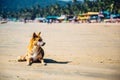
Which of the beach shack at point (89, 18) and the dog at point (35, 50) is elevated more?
the dog at point (35, 50)

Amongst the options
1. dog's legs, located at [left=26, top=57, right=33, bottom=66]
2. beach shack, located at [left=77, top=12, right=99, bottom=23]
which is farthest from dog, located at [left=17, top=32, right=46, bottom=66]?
beach shack, located at [left=77, top=12, right=99, bottom=23]

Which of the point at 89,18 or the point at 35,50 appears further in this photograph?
the point at 89,18

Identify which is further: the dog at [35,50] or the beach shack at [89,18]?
the beach shack at [89,18]

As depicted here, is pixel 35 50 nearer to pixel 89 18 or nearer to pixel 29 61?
pixel 29 61

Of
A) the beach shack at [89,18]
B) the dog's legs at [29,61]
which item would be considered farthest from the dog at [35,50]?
the beach shack at [89,18]

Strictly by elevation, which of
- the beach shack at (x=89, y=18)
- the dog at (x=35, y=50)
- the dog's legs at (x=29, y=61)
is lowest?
the beach shack at (x=89, y=18)

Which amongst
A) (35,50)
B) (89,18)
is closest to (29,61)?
(35,50)

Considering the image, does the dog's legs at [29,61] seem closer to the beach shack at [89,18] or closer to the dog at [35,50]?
the dog at [35,50]

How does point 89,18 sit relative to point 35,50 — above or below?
below

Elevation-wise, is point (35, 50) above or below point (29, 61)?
above

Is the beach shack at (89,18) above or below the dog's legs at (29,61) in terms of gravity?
below

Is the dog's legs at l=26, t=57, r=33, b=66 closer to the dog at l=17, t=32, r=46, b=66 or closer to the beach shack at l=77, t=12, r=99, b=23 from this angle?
the dog at l=17, t=32, r=46, b=66

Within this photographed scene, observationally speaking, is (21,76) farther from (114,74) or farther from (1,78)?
(114,74)

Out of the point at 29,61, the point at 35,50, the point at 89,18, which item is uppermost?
the point at 35,50
